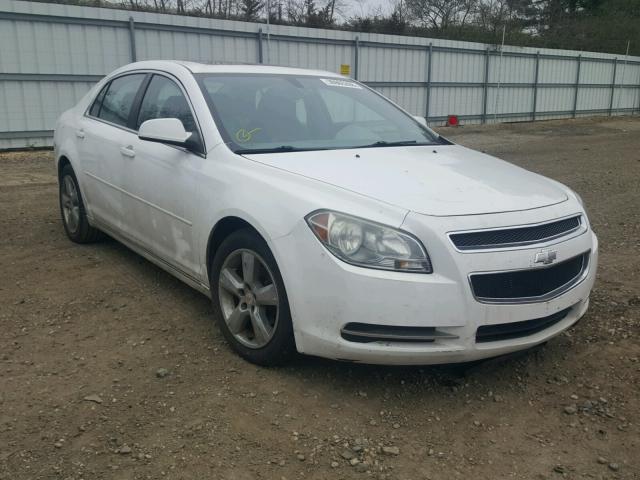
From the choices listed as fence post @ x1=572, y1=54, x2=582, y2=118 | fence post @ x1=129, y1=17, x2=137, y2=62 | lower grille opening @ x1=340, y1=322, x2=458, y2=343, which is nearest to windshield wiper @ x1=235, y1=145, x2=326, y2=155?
lower grille opening @ x1=340, y1=322, x2=458, y2=343

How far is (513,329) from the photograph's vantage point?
2885 mm

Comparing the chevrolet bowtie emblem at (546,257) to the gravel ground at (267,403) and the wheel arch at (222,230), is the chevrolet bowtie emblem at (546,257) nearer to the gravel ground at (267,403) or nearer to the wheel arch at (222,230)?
the gravel ground at (267,403)

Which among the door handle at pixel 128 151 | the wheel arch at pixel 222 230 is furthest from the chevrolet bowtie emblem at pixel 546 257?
the door handle at pixel 128 151

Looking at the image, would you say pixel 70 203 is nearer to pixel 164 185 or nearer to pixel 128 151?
pixel 128 151

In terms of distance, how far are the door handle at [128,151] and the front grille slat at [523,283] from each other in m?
2.62

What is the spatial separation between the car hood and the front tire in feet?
1.55

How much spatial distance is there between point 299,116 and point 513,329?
1.95 m

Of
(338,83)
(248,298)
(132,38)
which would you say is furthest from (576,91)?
(248,298)

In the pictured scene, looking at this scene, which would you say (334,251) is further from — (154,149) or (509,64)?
(509,64)

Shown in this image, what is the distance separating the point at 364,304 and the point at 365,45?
53.7 ft

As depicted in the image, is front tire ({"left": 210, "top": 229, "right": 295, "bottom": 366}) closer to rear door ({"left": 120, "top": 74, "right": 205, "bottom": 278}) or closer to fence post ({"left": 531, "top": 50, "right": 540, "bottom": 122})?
rear door ({"left": 120, "top": 74, "right": 205, "bottom": 278})

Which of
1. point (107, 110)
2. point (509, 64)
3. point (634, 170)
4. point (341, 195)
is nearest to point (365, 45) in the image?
point (509, 64)

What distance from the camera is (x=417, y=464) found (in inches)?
100

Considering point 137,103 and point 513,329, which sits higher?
point 137,103
